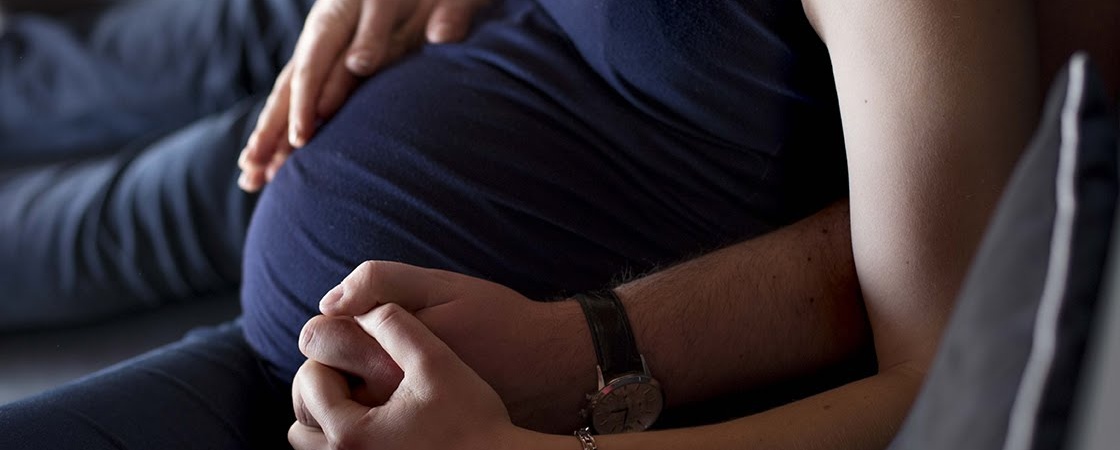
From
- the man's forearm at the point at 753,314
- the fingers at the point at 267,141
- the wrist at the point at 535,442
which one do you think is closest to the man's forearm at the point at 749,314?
the man's forearm at the point at 753,314

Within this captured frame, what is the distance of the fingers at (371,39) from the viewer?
93 cm

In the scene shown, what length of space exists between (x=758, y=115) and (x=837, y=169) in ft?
0.30

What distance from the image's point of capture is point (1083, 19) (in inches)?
26.6

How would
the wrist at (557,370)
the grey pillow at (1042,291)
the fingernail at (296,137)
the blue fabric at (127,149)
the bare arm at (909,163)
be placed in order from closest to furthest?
the grey pillow at (1042,291), the bare arm at (909,163), the wrist at (557,370), the fingernail at (296,137), the blue fabric at (127,149)

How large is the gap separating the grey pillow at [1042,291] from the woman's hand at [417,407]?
1.05 ft

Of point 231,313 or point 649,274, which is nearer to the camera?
point 649,274

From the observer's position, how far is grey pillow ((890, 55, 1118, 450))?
0.31 meters

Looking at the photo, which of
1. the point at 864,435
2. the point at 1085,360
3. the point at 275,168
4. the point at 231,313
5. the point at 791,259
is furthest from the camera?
the point at 231,313

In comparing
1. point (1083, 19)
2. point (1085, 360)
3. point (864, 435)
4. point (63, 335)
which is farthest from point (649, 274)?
point (63, 335)

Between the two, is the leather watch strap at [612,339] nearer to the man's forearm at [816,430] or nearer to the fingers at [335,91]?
the man's forearm at [816,430]

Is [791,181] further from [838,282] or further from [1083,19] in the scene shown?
[1083,19]

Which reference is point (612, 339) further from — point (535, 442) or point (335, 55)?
point (335, 55)

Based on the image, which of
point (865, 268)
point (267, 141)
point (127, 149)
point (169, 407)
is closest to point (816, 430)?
point (865, 268)

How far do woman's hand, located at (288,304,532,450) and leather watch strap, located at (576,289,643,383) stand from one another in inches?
3.7
